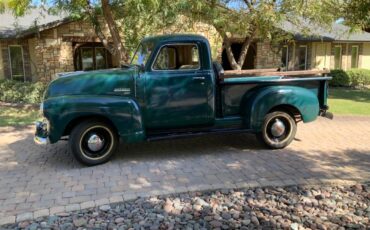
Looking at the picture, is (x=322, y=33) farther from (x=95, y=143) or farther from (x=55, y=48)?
(x=95, y=143)

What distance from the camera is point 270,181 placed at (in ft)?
17.2

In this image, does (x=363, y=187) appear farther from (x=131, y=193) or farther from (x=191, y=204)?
(x=131, y=193)

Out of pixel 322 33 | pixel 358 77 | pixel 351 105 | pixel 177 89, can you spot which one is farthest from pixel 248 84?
pixel 358 77

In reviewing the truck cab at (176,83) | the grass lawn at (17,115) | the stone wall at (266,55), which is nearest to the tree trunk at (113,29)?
the grass lawn at (17,115)

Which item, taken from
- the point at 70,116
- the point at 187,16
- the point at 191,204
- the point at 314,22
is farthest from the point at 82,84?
the point at 314,22

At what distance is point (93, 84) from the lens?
5.96 m

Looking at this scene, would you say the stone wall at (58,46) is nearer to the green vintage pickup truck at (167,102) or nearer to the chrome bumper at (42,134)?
the green vintage pickup truck at (167,102)

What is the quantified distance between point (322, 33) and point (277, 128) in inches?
499

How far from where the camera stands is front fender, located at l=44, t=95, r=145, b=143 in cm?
570

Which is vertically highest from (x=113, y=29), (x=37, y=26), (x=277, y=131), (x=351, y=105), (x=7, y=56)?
(x=37, y=26)

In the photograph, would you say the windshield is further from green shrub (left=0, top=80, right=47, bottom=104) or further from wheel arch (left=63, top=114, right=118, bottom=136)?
green shrub (left=0, top=80, right=47, bottom=104)

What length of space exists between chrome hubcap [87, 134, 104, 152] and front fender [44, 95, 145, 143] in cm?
36

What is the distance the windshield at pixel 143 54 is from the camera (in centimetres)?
627

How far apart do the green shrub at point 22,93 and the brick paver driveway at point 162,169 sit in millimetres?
5818
